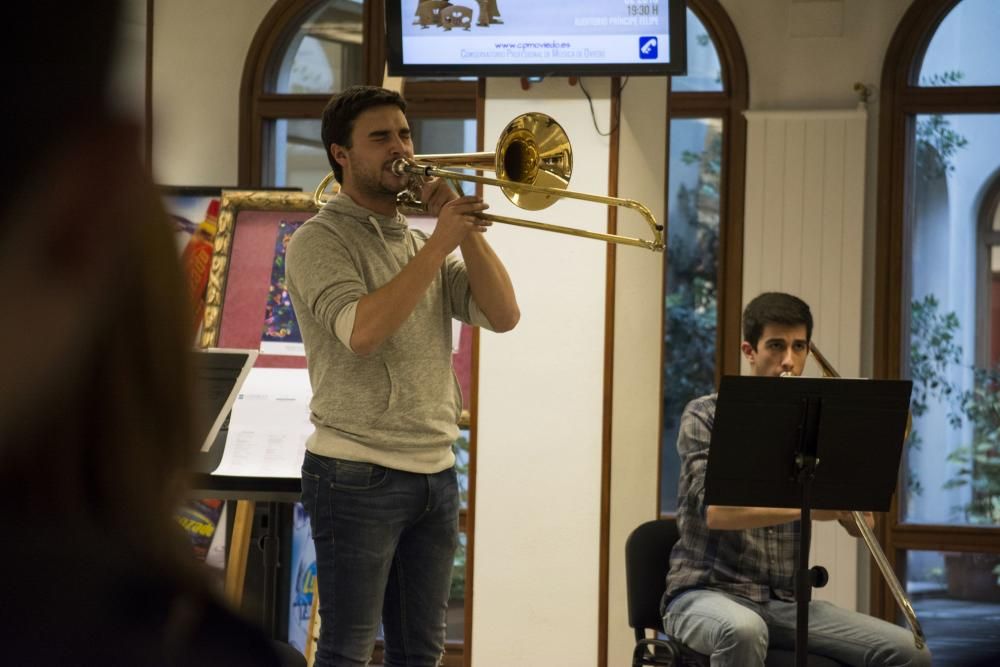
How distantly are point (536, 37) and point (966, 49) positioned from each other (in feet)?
7.85

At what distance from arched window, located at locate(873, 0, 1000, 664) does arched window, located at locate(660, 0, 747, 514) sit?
0.60 metres

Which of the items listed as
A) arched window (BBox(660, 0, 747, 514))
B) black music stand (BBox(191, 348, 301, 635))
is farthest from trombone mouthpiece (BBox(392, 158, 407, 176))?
arched window (BBox(660, 0, 747, 514))

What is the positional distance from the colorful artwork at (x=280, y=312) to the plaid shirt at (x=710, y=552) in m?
1.48

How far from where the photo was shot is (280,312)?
14.1 ft

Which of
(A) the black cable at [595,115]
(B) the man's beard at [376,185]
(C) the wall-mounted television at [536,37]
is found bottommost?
(B) the man's beard at [376,185]

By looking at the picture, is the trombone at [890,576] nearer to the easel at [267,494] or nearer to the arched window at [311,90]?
the easel at [267,494]

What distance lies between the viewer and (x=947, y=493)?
520 centimetres

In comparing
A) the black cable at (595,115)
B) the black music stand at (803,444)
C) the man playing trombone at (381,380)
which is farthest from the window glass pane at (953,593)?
the man playing trombone at (381,380)

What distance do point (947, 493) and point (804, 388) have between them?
102 inches

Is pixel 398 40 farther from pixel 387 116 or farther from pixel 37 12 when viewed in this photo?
pixel 37 12

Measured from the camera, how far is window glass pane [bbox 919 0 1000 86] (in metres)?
5.16

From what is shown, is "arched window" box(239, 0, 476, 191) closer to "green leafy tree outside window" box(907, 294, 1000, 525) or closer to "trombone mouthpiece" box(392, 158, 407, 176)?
"green leafy tree outside window" box(907, 294, 1000, 525)

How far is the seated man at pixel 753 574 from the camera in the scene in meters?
3.18

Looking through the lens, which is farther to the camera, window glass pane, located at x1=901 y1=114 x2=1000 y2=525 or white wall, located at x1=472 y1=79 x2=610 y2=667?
window glass pane, located at x1=901 y1=114 x2=1000 y2=525
